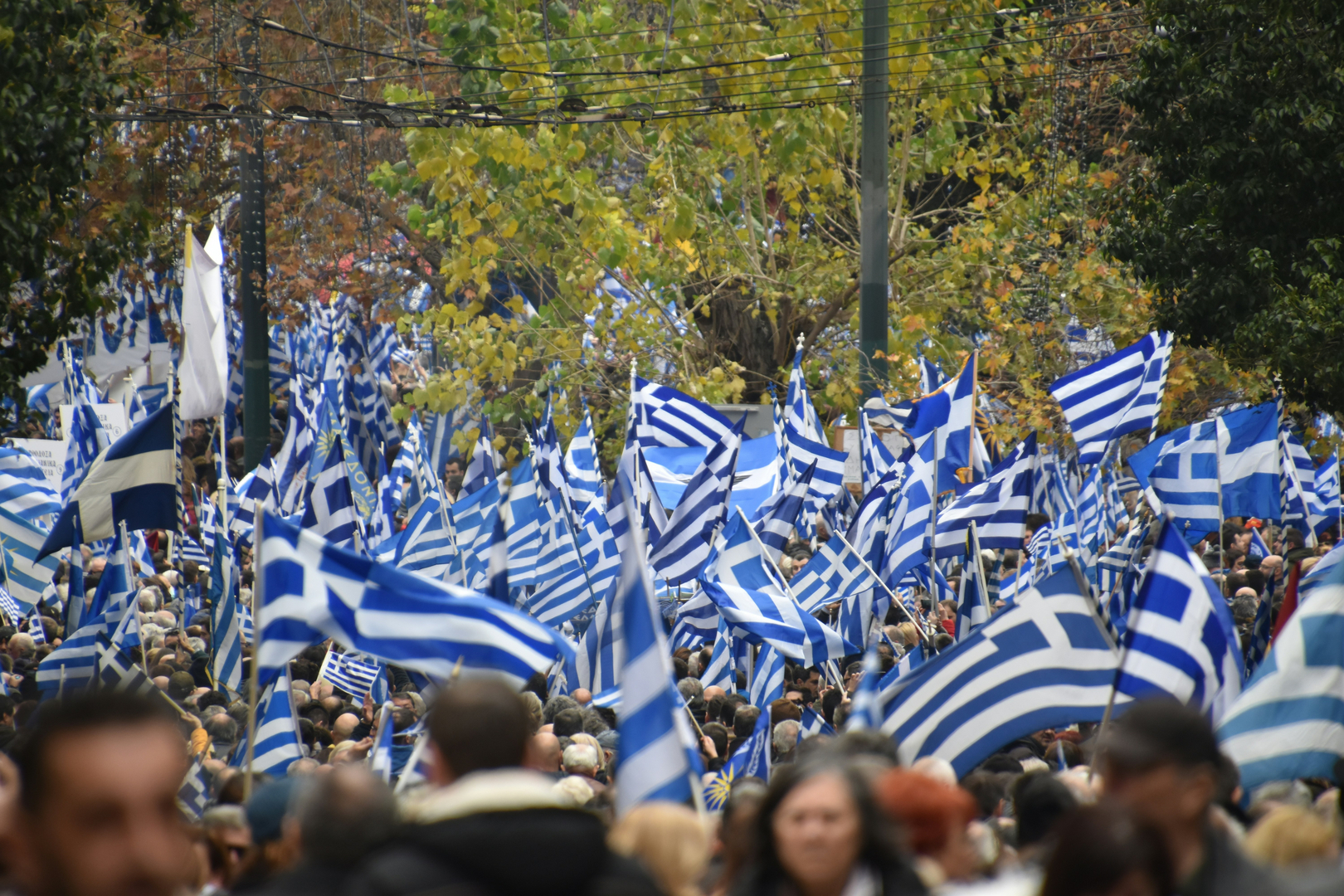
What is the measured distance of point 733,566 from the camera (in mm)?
10234

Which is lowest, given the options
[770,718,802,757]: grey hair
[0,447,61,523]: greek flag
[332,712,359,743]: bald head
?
[332,712,359,743]: bald head

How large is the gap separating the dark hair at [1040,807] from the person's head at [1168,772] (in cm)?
100

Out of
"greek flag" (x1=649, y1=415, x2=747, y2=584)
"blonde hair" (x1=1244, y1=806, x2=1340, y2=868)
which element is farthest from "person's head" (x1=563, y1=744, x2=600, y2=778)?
"blonde hair" (x1=1244, y1=806, x2=1340, y2=868)

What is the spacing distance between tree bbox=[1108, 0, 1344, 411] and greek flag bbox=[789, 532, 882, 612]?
Answer: 434 centimetres

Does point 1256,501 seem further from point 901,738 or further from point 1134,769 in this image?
point 1134,769

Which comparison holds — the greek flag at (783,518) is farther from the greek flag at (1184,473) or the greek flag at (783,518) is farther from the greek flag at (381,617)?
the greek flag at (381,617)

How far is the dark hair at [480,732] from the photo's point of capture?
338cm

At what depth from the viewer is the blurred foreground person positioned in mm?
3020

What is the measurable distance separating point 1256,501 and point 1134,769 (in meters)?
11.5

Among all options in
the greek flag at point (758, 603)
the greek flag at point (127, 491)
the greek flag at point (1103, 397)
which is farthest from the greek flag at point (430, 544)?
the greek flag at point (1103, 397)

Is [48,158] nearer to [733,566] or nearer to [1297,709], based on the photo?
[733,566]

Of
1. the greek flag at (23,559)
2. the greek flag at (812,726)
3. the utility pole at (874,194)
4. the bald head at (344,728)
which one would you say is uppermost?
the utility pole at (874,194)

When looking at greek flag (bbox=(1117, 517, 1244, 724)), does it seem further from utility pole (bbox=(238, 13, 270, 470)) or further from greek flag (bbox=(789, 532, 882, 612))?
utility pole (bbox=(238, 13, 270, 470))

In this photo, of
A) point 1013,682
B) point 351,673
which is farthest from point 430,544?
point 1013,682
